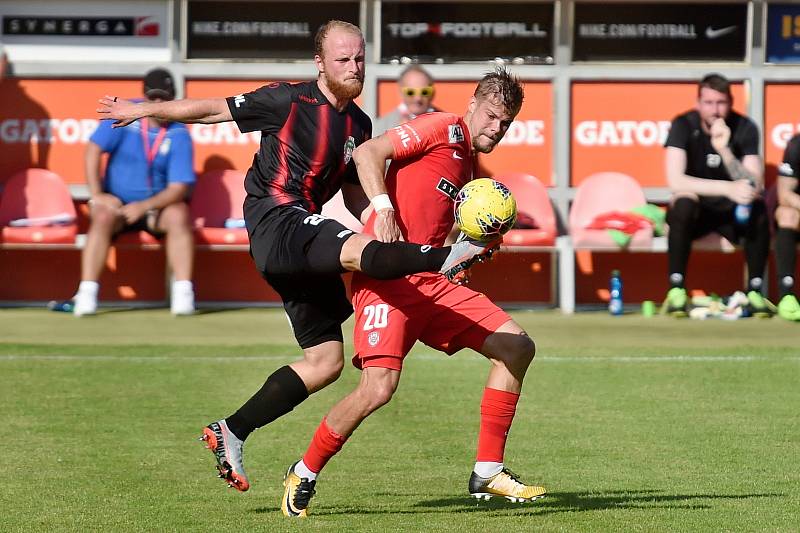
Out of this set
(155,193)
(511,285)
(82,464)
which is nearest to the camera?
(82,464)

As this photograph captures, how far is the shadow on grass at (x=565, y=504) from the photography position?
20.5ft

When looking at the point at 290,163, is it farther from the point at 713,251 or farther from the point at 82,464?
the point at 713,251

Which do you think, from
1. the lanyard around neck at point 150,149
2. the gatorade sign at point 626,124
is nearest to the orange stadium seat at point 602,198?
the gatorade sign at point 626,124

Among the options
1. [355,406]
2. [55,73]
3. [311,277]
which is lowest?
[355,406]

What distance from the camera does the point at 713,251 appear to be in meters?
14.9

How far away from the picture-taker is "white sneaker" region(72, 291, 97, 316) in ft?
45.1

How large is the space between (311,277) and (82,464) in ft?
5.77

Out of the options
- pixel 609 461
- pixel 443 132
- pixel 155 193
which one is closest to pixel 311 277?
pixel 443 132

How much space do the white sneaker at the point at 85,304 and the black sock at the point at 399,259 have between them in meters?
8.21

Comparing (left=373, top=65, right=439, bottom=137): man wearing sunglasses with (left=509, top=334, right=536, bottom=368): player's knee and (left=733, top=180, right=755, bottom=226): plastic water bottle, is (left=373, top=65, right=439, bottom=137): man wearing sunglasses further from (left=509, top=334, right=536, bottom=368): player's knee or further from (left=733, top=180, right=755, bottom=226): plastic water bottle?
(left=509, top=334, right=536, bottom=368): player's knee

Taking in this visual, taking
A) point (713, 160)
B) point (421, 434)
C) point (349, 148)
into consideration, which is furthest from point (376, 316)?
point (713, 160)

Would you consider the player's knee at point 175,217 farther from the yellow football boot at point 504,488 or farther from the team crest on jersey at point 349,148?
the yellow football boot at point 504,488

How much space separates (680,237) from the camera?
13.7 meters

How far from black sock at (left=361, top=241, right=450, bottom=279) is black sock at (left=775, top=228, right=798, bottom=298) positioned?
839 cm
